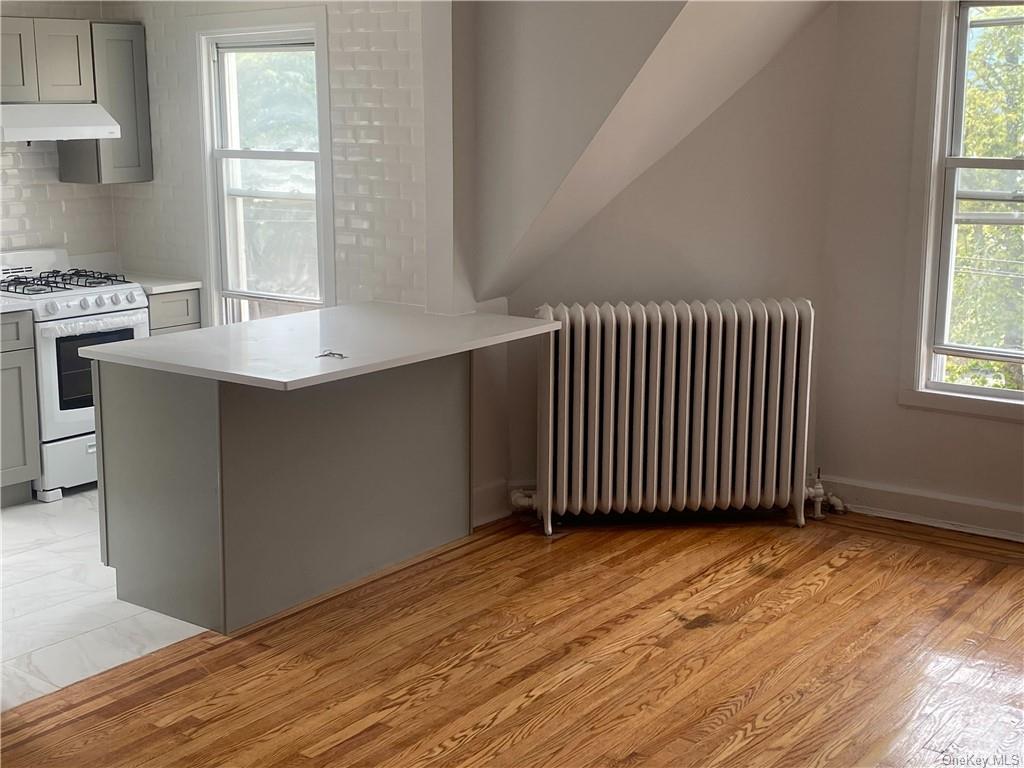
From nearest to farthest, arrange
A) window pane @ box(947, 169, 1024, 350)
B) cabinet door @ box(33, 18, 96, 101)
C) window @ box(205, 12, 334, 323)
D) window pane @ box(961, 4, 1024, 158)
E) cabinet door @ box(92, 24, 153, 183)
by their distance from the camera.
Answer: window pane @ box(961, 4, 1024, 158) < window pane @ box(947, 169, 1024, 350) < window @ box(205, 12, 334, 323) < cabinet door @ box(33, 18, 96, 101) < cabinet door @ box(92, 24, 153, 183)

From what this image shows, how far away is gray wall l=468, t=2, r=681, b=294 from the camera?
400 cm

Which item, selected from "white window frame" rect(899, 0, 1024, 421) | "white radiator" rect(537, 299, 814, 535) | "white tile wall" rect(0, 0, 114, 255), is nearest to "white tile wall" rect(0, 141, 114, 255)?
"white tile wall" rect(0, 0, 114, 255)

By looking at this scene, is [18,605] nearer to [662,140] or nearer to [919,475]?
[662,140]

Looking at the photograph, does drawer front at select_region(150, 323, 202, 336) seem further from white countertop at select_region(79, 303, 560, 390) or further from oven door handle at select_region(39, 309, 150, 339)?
white countertop at select_region(79, 303, 560, 390)

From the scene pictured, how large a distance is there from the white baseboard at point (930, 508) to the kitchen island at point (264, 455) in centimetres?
160

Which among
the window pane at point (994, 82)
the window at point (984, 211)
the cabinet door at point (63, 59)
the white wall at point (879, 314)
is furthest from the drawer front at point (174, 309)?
the window pane at point (994, 82)

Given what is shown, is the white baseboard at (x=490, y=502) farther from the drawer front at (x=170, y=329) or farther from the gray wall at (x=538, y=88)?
the drawer front at (x=170, y=329)

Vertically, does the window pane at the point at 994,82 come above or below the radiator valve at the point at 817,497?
above

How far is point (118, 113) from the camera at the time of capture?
5.61 m

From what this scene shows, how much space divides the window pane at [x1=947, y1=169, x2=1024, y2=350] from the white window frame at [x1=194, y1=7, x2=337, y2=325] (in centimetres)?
265

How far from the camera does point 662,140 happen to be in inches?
180

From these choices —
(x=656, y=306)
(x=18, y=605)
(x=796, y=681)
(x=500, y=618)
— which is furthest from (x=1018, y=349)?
(x=18, y=605)

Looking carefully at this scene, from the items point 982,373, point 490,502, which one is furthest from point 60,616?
point 982,373

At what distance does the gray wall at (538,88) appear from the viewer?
13.1 ft
